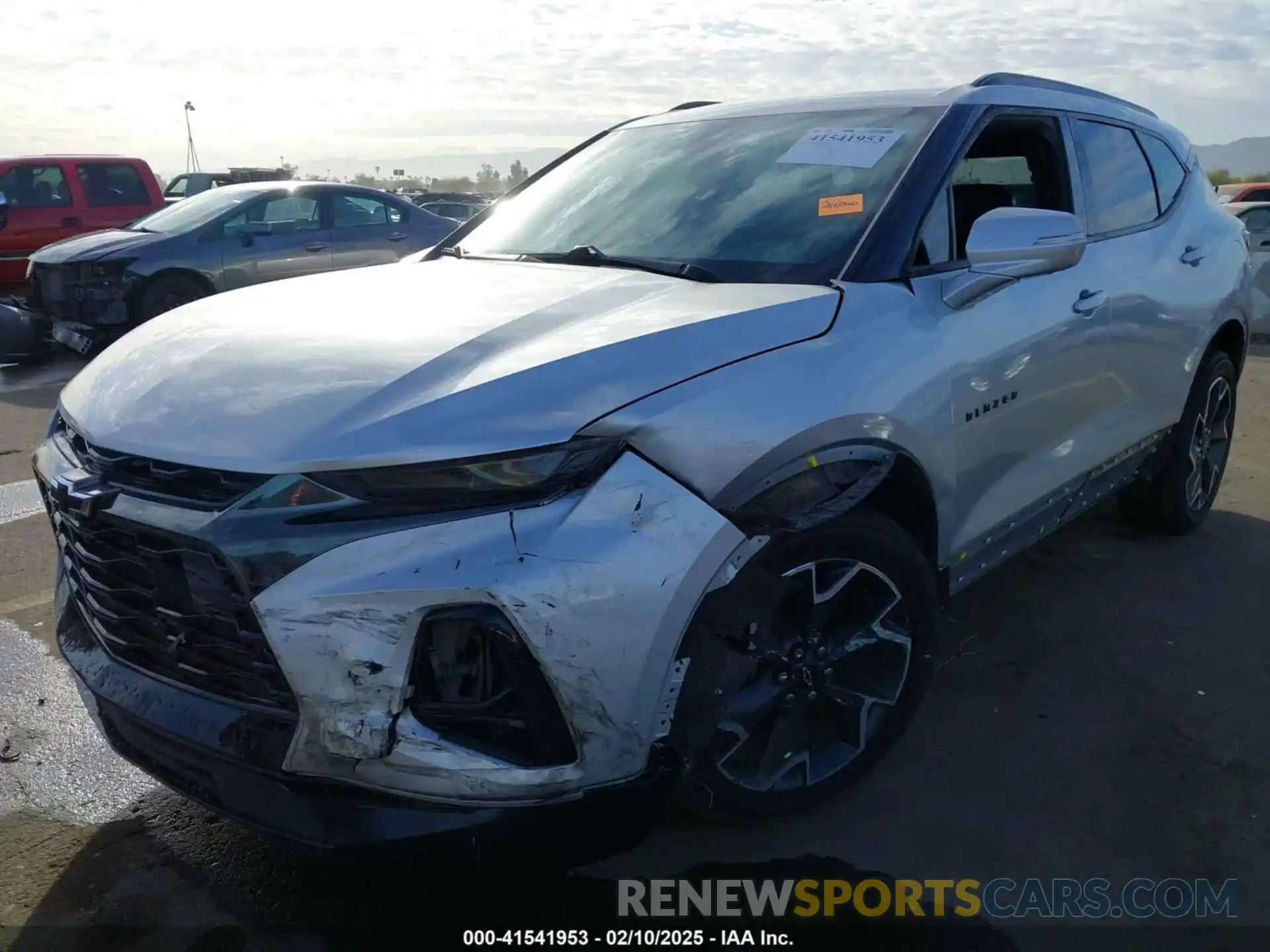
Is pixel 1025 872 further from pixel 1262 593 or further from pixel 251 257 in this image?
pixel 251 257

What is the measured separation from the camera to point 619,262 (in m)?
3.01

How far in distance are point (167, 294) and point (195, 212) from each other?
1057 millimetres

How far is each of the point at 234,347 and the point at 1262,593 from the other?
388 centimetres

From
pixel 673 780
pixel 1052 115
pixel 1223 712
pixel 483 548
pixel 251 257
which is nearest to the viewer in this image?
pixel 483 548

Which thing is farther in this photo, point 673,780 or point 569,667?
point 673,780

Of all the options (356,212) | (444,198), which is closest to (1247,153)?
(444,198)

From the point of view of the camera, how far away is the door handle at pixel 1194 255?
13.4 feet

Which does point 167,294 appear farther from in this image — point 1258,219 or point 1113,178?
point 1258,219

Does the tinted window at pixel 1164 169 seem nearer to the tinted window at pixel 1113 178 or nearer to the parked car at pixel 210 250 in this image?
the tinted window at pixel 1113 178

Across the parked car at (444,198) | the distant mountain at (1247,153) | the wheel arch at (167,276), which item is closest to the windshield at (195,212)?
the wheel arch at (167,276)

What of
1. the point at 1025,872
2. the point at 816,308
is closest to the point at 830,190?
the point at 816,308

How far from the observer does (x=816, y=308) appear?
2.49 m

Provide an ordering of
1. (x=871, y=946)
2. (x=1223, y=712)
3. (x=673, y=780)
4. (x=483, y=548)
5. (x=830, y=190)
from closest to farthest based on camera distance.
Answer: (x=483, y=548) → (x=673, y=780) → (x=871, y=946) → (x=830, y=190) → (x=1223, y=712)

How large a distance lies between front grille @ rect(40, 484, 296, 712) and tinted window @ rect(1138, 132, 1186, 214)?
12.2ft
